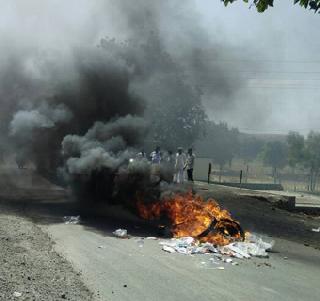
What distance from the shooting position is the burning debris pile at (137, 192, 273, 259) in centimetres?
1011

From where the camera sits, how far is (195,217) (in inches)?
475

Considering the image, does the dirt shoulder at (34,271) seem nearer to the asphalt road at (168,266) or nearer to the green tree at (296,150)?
the asphalt road at (168,266)

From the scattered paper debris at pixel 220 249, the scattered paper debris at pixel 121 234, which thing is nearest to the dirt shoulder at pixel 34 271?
the scattered paper debris at pixel 121 234

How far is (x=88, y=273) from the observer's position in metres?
7.91

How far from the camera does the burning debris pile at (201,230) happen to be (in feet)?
33.2

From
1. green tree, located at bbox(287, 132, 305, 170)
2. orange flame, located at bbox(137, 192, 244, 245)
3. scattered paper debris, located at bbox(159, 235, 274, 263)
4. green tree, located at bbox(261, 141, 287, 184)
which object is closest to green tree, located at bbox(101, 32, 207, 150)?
orange flame, located at bbox(137, 192, 244, 245)

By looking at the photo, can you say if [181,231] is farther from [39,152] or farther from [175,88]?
[175,88]

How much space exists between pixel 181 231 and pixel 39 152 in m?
11.0

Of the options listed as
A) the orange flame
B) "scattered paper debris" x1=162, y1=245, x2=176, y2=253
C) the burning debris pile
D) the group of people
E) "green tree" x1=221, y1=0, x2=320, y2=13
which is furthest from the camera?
the group of people

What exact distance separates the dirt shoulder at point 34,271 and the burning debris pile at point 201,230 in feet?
8.88

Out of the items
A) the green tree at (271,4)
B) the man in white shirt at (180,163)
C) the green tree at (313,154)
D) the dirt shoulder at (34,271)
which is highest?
the green tree at (313,154)

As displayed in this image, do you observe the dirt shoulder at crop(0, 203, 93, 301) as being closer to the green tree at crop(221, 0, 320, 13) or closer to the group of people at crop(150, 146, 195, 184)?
the green tree at crop(221, 0, 320, 13)

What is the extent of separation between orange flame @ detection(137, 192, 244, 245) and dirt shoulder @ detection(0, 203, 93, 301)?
11.4 ft

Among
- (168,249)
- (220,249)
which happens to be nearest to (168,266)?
(168,249)
